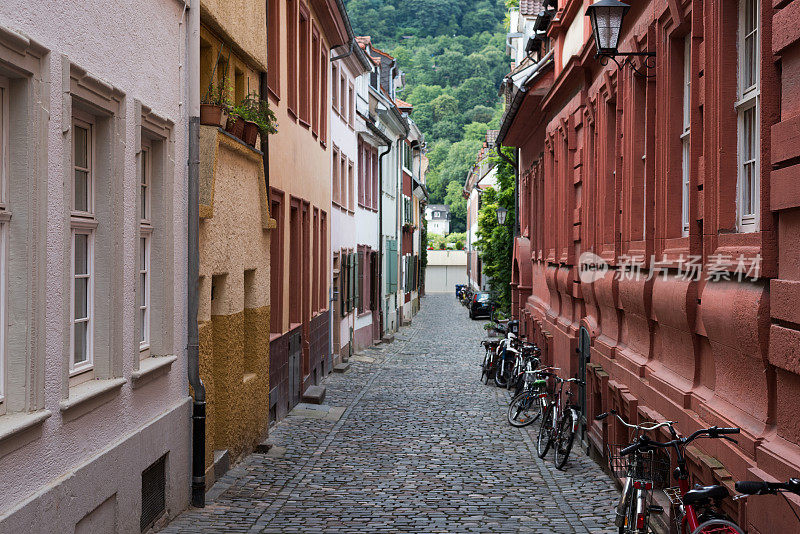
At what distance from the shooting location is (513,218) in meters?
31.5

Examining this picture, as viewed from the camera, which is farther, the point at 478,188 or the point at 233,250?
the point at 478,188

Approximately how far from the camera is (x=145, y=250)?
8.72 m

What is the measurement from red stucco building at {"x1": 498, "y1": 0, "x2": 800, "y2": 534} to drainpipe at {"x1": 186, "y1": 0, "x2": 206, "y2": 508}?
4202mm

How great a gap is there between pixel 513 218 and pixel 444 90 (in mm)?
77156

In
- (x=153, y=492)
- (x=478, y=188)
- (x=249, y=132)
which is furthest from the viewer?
(x=478, y=188)

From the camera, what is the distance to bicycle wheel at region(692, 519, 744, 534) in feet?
17.8

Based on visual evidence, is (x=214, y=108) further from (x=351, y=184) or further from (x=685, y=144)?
(x=351, y=184)

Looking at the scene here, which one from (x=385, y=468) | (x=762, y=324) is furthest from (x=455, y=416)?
(x=762, y=324)

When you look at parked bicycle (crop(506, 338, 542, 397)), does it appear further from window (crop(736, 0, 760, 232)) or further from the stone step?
window (crop(736, 0, 760, 232))

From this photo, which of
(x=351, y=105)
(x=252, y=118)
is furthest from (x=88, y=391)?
(x=351, y=105)

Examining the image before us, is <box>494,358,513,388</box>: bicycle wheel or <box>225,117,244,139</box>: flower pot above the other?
<box>225,117,244,139</box>: flower pot

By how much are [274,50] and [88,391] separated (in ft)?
29.7

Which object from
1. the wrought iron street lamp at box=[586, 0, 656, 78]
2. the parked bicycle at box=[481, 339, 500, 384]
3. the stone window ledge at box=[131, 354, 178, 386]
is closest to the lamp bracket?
the wrought iron street lamp at box=[586, 0, 656, 78]

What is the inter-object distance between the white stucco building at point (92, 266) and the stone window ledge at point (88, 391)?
0.02 meters
